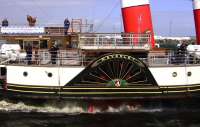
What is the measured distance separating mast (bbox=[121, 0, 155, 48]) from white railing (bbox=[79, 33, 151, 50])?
119 inches

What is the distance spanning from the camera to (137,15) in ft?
75.2

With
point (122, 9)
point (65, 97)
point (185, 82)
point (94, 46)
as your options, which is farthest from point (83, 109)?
point (122, 9)

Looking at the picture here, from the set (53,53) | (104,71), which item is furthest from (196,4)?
(53,53)

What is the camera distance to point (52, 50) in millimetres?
19750

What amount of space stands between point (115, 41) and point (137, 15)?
395 cm

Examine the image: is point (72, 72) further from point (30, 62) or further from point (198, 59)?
point (198, 59)

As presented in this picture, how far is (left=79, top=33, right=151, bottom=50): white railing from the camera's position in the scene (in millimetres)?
19391

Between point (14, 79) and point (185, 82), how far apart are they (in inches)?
308

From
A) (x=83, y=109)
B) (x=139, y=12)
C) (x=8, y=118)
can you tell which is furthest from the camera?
(x=139, y=12)

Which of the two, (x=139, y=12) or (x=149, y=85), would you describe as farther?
(x=139, y=12)

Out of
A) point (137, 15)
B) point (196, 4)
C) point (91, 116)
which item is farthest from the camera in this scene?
point (196, 4)

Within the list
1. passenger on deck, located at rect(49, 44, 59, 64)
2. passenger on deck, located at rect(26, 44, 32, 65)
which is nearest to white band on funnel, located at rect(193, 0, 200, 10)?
passenger on deck, located at rect(49, 44, 59, 64)

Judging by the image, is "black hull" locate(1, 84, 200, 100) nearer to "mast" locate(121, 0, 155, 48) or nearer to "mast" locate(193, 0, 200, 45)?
"mast" locate(121, 0, 155, 48)

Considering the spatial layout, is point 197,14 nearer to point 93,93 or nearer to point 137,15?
point 137,15
